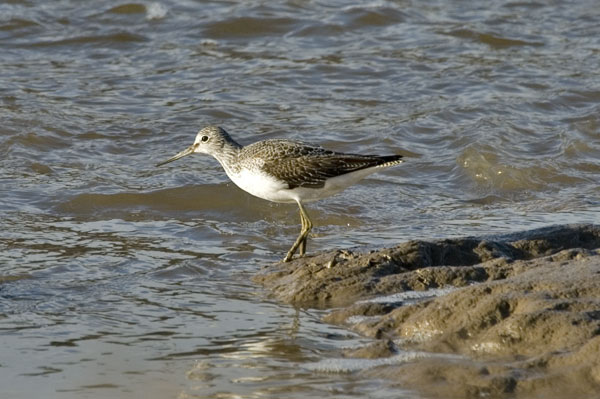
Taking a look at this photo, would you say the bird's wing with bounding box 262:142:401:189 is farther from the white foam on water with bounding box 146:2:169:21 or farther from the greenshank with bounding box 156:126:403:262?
the white foam on water with bounding box 146:2:169:21

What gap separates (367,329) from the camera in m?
5.60

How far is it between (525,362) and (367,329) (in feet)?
3.27

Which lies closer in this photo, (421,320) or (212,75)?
(421,320)

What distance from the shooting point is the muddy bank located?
4746mm

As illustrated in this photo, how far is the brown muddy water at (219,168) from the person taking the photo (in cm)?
548

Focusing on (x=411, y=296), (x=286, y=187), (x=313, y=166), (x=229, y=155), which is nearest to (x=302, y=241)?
(x=286, y=187)

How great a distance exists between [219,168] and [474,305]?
16.6 feet

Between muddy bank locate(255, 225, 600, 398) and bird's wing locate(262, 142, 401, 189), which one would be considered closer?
muddy bank locate(255, 225, 600, 398)

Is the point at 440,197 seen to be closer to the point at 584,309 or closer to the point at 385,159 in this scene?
the point at 385,159

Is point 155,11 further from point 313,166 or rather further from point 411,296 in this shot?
point 411,296

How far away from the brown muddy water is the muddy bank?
0.22 metres

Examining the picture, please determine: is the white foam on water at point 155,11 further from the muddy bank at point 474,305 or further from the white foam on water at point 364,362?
the white foam on water at point 364,362

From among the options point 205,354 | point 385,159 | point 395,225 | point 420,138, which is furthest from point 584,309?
point 420,138

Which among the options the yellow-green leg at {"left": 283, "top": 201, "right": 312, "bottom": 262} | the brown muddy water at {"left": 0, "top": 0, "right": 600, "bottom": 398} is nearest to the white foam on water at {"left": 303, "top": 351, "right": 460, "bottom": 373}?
the brown muddy water at {"left": 0, "top": 0, "right": 600, "bottom": 398}
